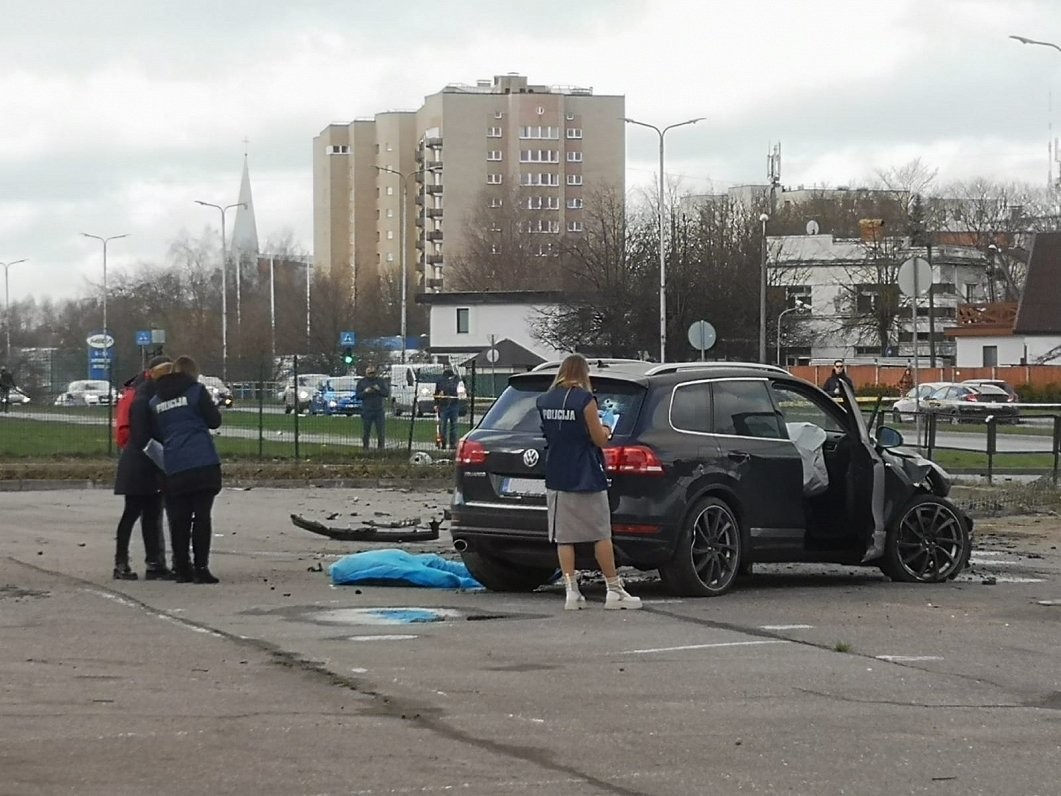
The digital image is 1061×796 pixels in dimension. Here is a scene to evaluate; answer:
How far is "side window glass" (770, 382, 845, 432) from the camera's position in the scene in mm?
13859

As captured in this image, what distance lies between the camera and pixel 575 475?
12.1m

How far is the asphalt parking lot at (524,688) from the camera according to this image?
22.5 ft

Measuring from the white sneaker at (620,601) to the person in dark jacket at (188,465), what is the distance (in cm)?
347

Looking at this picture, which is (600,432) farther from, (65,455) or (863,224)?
(863,224)

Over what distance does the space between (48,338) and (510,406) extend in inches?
4230

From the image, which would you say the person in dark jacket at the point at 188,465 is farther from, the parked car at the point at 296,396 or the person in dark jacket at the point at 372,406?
the parked car at the point at 296,396

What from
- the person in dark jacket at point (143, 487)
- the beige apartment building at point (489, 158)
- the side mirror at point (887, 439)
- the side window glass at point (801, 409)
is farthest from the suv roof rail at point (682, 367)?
the beige apartment building at point (489, 158)

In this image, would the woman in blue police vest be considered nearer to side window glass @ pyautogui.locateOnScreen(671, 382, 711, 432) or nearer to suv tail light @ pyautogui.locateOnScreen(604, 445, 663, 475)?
suv tail light @ pyautogui.locateOnScreen(604, 445, 663, 475)

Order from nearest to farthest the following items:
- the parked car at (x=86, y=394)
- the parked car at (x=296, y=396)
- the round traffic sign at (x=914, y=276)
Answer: the round traffic sign at (x=914, y=276) → the parked car at (x=296, y=396) → the parked car at (x=86, y=394)

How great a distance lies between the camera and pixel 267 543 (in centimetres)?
1775

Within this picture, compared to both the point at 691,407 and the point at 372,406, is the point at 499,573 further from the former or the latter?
the point at 372,406

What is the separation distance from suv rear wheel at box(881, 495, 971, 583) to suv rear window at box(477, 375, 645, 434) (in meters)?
2.54

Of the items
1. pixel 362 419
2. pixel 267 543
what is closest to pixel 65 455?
pixel 362 419

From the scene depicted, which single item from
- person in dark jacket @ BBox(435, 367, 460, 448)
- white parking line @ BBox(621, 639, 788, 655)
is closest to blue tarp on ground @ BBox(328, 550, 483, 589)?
white parking line @ BBox(621, 639, 788, 655)
